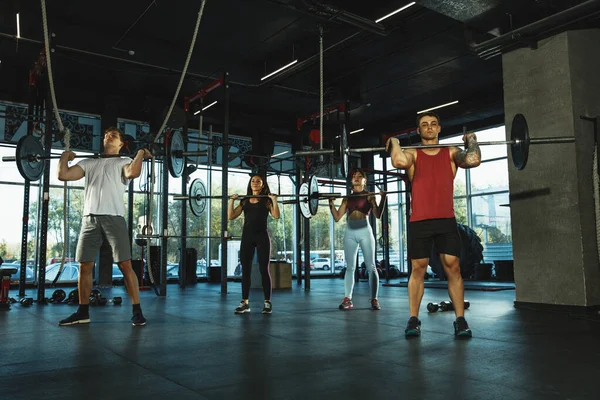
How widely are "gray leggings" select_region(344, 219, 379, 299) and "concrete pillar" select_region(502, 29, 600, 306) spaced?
53.0 inches

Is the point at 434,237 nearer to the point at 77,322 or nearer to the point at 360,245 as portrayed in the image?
the point at 360,245

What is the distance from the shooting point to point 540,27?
13.8 feet

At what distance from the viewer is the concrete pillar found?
4.09 meters

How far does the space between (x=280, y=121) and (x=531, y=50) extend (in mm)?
7140

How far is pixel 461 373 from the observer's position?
188 cm

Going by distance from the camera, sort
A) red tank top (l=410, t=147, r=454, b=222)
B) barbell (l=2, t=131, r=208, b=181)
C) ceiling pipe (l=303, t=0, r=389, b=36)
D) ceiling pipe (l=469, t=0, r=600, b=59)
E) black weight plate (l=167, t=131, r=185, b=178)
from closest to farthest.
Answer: red tank top (l=410, t=147, r=454, b=222)
ceiling pipe (l=469, t=0, r=600, b=59)
barbell (l=2, t=131, r=208, b=181)
ceiling pipe (l=303, t=0, r=389, b=36)
black weight plate (l=167, t=131, r=185, b=178)

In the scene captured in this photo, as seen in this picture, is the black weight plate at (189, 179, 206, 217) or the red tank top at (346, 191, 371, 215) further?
the black weight plate at (189, 179, 206, 217)

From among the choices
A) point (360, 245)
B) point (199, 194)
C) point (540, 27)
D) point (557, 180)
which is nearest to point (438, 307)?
point (360, 245)

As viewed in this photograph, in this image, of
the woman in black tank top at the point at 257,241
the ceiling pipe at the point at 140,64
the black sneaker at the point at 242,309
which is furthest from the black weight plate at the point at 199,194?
the black sneaker at the point at 242,309

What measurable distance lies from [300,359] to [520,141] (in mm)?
2152

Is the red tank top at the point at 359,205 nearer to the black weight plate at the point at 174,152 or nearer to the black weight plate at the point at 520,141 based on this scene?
the black weight plate at the point at 520,141

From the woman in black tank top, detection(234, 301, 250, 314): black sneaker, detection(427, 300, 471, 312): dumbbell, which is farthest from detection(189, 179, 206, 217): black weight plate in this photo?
detection(427, 300, 471, 312): dumbbell

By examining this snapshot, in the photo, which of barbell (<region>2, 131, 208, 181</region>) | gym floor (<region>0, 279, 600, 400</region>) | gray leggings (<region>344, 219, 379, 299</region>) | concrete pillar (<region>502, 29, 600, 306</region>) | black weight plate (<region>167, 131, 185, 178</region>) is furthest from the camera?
black weight plate (<region>167, 131, 185, 178</region>)

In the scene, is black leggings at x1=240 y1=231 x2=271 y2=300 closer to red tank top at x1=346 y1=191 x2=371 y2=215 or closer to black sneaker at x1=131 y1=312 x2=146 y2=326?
red tank top at x1=346 y1=191 x2=371 y2=215
